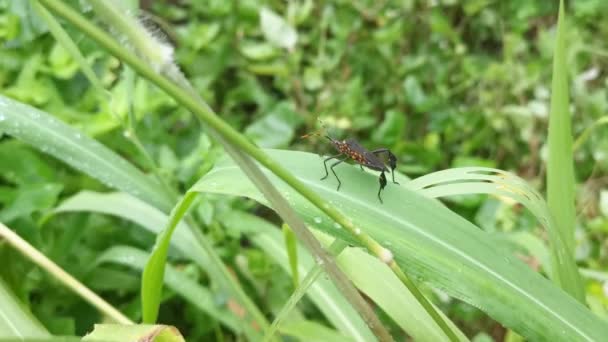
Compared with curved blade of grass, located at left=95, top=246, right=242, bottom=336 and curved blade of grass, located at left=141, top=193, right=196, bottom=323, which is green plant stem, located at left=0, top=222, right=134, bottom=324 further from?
curved blade of grass, located at left=95, top=246, right=242, bottom=336

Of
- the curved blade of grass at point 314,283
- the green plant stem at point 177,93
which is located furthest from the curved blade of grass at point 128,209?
the green plant stem at point 177,93

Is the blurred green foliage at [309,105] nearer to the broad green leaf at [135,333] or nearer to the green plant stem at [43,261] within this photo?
the green plant stem at [43,261]

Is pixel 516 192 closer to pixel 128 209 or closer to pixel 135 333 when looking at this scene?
pixel 135 333

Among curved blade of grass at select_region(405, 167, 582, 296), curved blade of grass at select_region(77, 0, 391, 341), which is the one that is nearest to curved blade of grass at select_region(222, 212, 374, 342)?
curved blade of grass at select_region(405, 167, 582, 296)

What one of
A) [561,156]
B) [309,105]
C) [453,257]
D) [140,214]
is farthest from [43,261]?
[309,105]

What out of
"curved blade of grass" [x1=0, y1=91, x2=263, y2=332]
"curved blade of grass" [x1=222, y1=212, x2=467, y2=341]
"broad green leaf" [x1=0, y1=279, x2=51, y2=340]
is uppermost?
"curved blade of grass" [x1=222, y1=212, x2=467, y2=341]

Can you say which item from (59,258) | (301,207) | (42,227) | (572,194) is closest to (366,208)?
(301,207)
